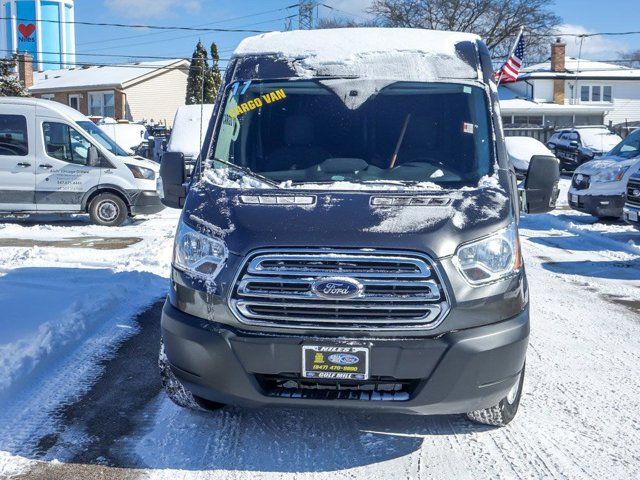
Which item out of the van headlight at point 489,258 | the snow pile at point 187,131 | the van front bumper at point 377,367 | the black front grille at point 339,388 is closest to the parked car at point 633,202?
the van headlight at point 489,258

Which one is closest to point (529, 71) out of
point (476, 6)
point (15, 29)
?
point (476, 6)

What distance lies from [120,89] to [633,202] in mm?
43562

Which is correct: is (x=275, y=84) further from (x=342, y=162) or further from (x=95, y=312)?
(x=95, y=312)

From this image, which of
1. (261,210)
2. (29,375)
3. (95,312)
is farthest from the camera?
(95,312)

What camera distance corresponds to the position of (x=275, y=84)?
17.6 feet

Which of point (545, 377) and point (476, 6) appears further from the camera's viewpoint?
point (476, 6)

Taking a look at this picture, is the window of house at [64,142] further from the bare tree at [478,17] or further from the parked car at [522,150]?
the bare tree at [478,17]

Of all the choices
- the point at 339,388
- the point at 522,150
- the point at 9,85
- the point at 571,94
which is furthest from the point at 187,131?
the point at 571,94

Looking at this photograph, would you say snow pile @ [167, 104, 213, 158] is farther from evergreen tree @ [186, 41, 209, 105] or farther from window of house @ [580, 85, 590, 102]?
window of house @ [580, 85, 590, 102]

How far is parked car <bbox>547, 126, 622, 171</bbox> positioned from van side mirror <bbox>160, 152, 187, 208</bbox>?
78.7 feet

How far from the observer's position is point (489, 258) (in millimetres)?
3973

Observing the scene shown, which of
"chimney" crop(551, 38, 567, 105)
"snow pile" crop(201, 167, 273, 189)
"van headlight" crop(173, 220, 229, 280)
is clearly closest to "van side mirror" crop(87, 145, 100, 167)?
"snow pile" crop(201, 167, 273, 189)

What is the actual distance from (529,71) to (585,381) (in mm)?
48305

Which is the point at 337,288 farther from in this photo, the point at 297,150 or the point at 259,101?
the point at 259,101
